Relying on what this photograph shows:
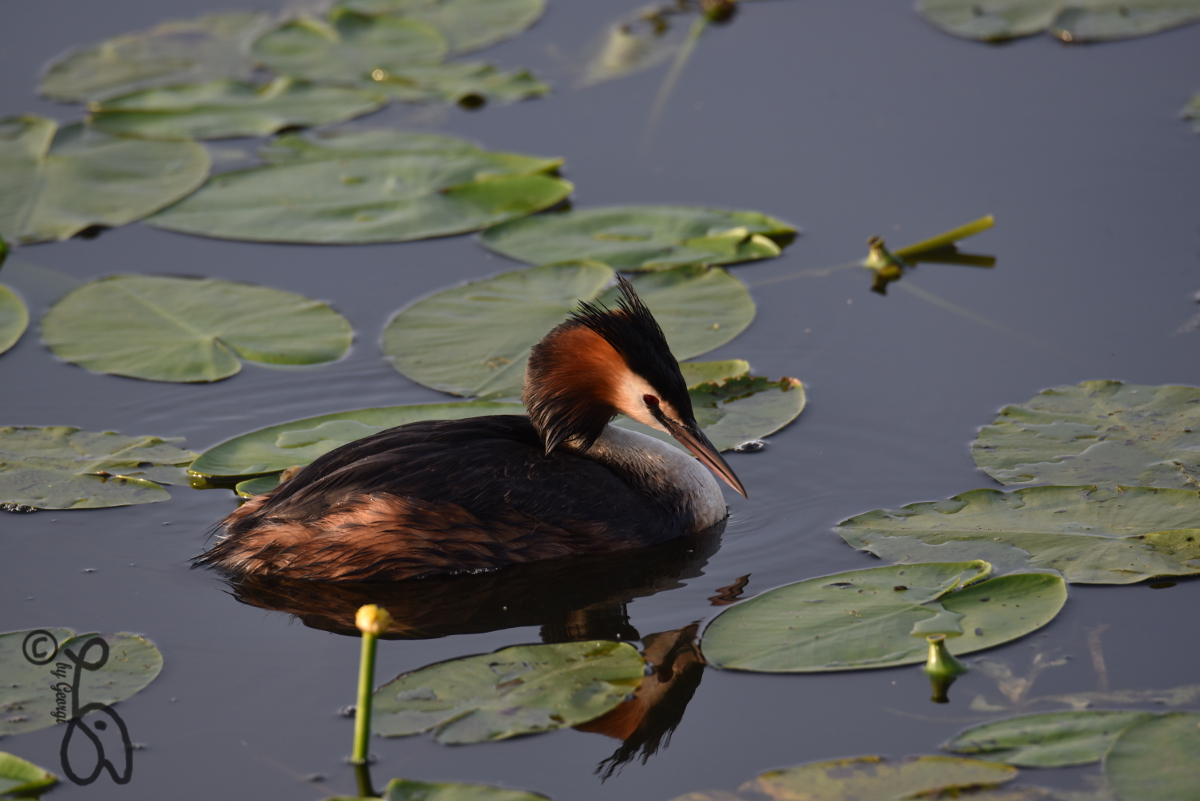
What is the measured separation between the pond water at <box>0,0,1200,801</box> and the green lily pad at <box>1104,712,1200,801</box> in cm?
13

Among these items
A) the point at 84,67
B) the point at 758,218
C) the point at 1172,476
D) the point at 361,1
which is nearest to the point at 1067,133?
the point at 758,218

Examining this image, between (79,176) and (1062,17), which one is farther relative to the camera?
(1062,17)

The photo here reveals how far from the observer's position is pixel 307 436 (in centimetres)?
689

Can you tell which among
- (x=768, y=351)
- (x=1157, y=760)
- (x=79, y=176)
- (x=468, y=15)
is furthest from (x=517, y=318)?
(x=468, y=15)

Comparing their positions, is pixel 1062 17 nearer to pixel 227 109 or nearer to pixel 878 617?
pixel 227 109

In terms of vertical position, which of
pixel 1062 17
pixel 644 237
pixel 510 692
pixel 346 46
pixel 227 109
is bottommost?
pixel 510 692

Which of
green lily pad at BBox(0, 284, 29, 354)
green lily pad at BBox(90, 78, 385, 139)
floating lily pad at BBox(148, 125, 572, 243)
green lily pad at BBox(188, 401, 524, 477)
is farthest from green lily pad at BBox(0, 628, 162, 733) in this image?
green lily pad at BBox(90, 78, 385, 139)

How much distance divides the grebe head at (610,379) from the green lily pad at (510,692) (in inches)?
48.1

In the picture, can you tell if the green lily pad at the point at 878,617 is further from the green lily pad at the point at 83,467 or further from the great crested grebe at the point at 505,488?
the green lily pad at the point at 83,467

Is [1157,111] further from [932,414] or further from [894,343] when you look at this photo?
[932,414]

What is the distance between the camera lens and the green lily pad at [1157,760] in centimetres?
437

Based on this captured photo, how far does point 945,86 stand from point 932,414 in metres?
4.22

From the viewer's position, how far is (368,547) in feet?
19.5

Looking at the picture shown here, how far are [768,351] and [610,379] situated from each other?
68.5 inches
